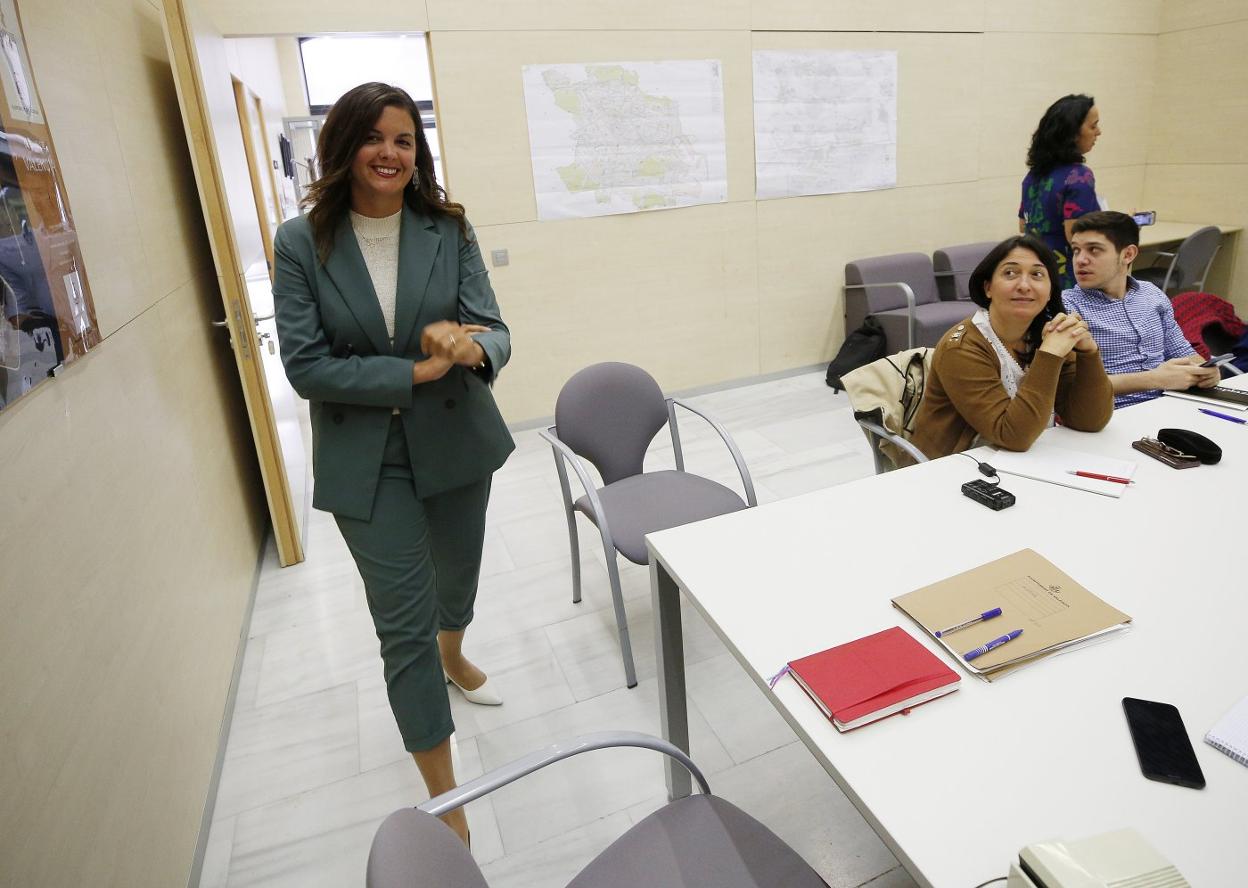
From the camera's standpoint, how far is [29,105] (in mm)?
1404

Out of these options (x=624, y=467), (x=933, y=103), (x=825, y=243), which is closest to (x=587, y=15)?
(x=825, y=243)

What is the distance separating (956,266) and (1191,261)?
4.85ft

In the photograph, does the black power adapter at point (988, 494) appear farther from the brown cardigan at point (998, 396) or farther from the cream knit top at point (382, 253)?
the cream knit top at point (382, 253)

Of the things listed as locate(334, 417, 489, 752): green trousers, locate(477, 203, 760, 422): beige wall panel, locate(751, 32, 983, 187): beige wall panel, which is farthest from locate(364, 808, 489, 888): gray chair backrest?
locate(751, 32, 983, 187): beige wall panel

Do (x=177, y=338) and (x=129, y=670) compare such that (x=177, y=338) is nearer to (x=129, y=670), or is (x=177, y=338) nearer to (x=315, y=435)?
(x=315, y=435)

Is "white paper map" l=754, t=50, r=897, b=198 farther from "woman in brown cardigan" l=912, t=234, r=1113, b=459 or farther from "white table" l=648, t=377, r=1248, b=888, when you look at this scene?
"white table" l=648, t=377, r=1248, b=888

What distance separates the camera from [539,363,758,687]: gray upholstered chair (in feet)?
7.40

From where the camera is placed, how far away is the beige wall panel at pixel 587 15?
3809 millimetres

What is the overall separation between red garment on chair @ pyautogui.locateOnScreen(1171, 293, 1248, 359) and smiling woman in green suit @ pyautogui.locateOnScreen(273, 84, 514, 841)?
281 centimetres

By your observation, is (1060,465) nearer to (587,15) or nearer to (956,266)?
(587,15)

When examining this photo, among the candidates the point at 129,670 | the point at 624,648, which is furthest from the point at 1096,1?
the point at 129,670

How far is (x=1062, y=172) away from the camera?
143 inches

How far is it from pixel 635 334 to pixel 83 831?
379 cm

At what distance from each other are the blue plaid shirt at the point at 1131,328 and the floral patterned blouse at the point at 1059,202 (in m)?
1.01
